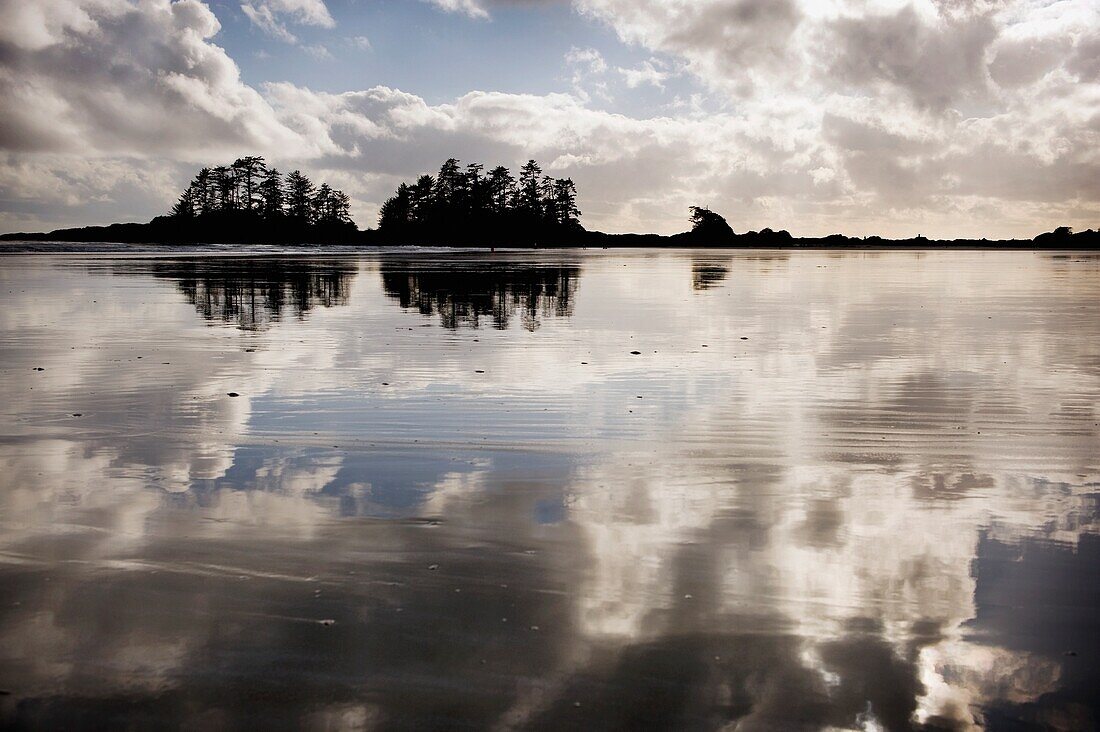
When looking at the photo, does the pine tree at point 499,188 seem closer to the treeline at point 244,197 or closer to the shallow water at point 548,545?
the treeline at point 244,197

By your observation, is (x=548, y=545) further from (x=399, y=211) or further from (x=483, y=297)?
(x=399, y=211)

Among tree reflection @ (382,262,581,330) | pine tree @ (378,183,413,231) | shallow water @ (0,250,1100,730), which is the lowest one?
shallow water @ (0,250,1100,730)

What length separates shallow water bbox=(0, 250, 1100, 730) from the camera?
3250mm

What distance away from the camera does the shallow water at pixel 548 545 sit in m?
3.25

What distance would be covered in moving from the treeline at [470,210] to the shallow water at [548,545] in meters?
112

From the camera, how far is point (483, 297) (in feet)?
76.1

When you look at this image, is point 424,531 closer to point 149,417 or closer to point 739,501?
point 739,501

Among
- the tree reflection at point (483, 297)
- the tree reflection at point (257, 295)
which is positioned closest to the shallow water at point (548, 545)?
the tree reflection at point (483, 297)

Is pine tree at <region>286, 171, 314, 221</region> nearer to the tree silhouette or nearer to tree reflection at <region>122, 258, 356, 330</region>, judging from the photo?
the tree silhouette

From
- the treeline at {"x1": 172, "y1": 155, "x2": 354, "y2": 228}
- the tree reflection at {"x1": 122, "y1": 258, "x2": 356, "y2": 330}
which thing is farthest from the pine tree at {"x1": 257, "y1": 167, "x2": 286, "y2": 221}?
the tree reflection at {"x1": 122, "y1": 258, "x2": 356, "y2": 330}

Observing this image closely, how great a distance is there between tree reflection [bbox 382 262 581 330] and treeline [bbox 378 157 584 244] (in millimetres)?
89086

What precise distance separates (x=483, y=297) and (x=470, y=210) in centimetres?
10124

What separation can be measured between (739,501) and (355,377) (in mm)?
6154

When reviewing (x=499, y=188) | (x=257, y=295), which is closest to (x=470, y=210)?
(x=499, y=188)
